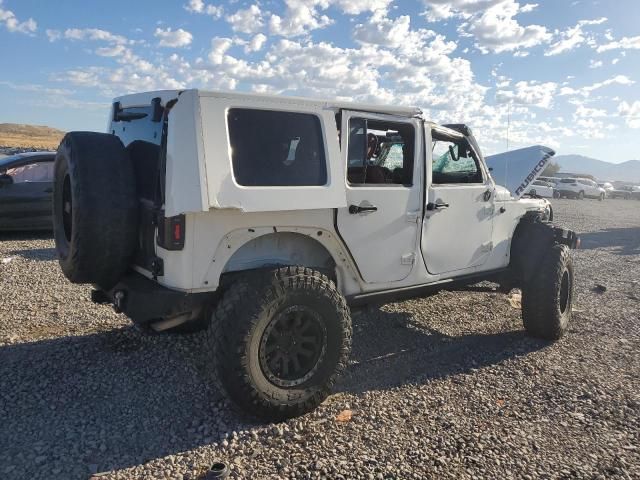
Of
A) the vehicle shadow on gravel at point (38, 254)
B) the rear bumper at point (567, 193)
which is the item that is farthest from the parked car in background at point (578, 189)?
the vehicle shadow on gravel at point (38, 254)

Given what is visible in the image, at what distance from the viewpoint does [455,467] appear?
9.91ft

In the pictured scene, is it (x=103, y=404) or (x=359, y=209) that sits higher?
(x=359, y=209)

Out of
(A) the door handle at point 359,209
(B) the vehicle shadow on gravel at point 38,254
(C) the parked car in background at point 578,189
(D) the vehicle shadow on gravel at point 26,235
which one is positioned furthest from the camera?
(C) the parked car in background at point 578,189

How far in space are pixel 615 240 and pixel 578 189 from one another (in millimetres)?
27747

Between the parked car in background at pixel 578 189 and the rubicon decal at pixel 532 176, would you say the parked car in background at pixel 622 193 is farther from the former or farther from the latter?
the rubicon decal at pixel 532 176

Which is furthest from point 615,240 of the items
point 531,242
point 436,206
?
point 436,206

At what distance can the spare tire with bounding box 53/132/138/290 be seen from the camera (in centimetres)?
323

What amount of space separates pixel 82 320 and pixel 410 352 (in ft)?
10.9

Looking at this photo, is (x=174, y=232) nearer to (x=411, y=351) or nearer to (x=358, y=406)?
(x=358, y=406)

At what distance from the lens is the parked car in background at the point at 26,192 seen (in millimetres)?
8992

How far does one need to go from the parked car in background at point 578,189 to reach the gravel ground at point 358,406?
37156mm

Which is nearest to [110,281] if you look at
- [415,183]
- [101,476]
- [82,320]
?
[101,476]

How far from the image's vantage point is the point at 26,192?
9.12 meters

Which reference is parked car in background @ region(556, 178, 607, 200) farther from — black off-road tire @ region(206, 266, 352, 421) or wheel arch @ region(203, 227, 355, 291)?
black off-road tire @ region(206, 266, 352, 421)
